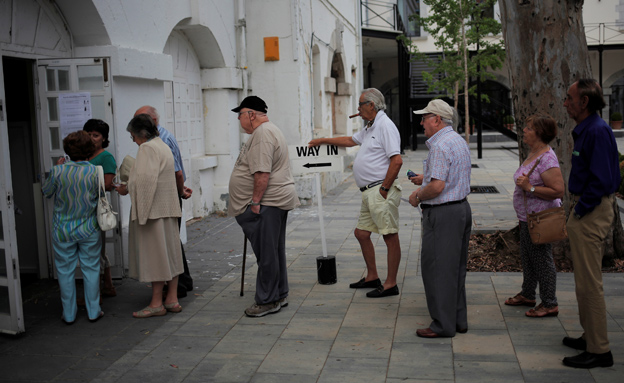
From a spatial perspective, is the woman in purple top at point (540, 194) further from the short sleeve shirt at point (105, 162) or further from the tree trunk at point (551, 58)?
the short sleeve shirt at point (105, 162)

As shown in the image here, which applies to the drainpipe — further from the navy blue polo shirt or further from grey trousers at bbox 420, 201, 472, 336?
the navy blue polo shirt

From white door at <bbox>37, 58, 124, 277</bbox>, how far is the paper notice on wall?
43 mm

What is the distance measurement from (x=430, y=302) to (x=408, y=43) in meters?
18.9

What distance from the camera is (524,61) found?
274 inches

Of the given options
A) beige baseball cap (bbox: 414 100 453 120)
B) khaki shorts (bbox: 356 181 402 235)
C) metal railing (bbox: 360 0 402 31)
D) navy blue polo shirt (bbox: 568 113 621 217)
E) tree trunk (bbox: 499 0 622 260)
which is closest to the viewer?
navy blue polo shirt (bbox: 568 113 621 217)

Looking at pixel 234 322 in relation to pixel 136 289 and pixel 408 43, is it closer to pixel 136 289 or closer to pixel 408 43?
pixel 136 289

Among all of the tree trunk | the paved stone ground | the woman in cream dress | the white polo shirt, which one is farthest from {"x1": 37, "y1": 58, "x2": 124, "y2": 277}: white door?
the tree trunk

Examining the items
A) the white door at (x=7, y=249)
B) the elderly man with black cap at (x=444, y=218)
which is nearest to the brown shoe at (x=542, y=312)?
the elderly man with black cap at (x=444, y=218)

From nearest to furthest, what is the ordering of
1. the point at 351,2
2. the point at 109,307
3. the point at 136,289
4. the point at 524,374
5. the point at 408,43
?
the point at 524,374, the point at 109,307, the point at 136,289, the point at 351,2, the point at 408,43

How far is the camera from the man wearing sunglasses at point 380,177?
5.84m

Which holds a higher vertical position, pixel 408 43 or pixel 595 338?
pixel 408 43

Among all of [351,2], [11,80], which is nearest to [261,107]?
[11,80]

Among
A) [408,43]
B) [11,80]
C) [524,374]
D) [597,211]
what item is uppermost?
[408,43]

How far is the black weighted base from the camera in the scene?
21.6 ft
